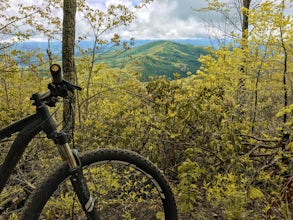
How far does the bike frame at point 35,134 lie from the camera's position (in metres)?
1.53

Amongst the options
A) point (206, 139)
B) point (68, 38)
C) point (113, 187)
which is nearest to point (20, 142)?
point (113, 187)

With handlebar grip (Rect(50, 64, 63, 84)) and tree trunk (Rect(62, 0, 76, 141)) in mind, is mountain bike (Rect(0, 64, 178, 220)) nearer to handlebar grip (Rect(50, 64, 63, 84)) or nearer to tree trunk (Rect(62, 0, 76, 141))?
handlebar grip (Rect(50, 64, 63, 84))

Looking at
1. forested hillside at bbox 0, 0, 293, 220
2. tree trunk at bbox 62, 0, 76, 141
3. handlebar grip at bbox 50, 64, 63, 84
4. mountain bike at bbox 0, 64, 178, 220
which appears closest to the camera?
handlebar grip at bbox 50, 64, 63, 84

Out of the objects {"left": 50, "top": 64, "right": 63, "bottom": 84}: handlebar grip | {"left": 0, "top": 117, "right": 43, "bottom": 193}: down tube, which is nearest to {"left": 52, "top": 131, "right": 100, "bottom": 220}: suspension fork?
{"left": 0, "top": 117, "right": 43, "bottom": 193}: down tube

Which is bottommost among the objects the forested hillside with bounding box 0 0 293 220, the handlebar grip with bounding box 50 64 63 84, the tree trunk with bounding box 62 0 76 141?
the forested hillside with bounding box 0 0 293 220

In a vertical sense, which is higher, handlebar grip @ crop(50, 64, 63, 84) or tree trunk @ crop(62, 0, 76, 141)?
tree trunk @ crop(62, 0, 76, 141)

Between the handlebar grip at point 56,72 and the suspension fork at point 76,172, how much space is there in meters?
0.30

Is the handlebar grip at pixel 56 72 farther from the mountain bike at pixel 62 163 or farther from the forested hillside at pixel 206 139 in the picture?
the forested hillside at pixel 206 139

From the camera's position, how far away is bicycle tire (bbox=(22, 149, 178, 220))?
156 cm

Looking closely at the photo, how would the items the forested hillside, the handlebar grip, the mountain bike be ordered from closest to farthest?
the handlebar grip < the mountain bike < the forested hillside

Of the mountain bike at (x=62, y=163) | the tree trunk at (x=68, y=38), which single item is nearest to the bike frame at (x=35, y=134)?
the mountain bike at (x=62, y=163)

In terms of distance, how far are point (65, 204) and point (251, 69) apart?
4.84 m

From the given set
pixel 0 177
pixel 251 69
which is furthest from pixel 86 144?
pixel 251 69

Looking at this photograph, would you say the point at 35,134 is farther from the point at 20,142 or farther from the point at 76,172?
the point at 76,172
